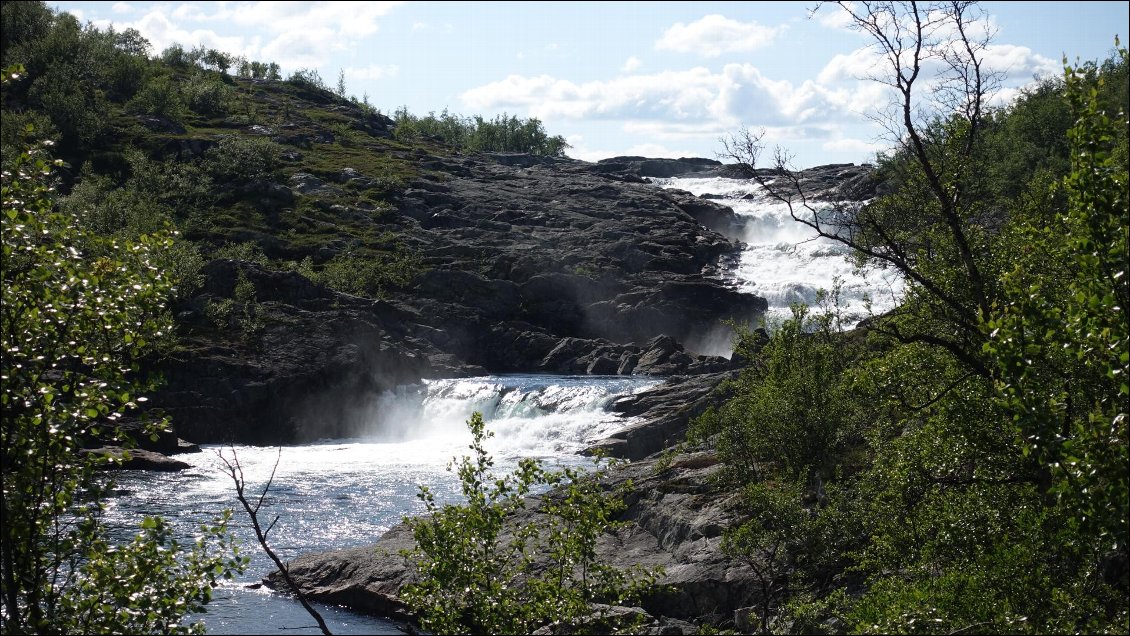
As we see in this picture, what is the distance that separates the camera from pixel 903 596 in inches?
609

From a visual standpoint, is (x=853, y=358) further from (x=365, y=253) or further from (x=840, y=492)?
(x=365, y=253)

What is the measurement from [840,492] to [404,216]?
85.7m

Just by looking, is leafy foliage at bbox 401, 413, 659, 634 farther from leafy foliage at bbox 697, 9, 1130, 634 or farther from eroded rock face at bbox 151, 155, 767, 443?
eroded rock face at bbox 151, 155, 767, 443

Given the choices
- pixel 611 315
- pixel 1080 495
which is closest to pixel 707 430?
pixel 1080 495

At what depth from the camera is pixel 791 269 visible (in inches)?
3703

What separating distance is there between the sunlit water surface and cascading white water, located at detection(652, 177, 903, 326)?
2007cm

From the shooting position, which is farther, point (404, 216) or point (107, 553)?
point (404, 216)

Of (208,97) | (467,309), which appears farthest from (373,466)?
(208,97)

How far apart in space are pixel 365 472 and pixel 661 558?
26728mm

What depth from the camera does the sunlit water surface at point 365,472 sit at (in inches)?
1185

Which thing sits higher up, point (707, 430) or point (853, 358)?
point (853, 358)

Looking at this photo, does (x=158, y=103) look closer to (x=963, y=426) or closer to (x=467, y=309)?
(x=467, y=309)

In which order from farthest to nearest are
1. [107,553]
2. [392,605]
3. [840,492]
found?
[392,605], [840,492], [107,553]

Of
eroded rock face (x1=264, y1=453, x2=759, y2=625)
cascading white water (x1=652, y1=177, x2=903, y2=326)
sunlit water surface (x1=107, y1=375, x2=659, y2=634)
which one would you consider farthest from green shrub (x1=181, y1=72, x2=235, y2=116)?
eroded rock face (x1=264, y1=453, x2=759, y2=625)
